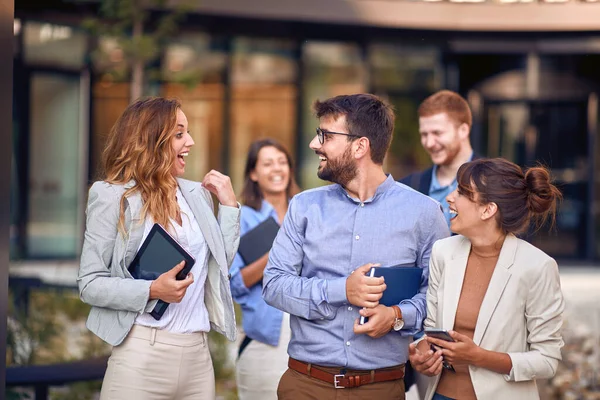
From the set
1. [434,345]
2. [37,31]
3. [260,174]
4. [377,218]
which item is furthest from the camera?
[37,31]

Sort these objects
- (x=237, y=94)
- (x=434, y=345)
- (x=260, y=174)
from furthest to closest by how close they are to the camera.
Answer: (x=237, y=94)
(x=260, y=174)
(x=434, y=345)

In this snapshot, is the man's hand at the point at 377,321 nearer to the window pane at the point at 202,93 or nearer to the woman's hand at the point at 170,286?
the woman's hand at the point at 170,286

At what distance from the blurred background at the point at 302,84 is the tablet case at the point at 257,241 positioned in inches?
343

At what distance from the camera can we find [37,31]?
14086 millimetres

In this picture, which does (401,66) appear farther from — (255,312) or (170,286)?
(170,286)

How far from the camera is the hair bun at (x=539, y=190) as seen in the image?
11.4 ft

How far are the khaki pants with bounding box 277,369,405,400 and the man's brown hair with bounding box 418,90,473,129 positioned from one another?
6.10 feet

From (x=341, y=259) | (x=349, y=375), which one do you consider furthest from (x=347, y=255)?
(x=349, y=375)

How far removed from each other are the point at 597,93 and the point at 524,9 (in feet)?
7.95

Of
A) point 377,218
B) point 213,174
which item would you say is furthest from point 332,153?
point 213,174

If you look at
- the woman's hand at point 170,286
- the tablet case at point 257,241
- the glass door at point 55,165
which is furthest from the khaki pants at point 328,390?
the glass door at point 55,165

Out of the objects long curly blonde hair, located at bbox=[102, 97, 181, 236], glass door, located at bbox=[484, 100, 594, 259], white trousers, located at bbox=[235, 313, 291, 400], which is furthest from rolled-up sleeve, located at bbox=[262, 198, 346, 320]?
glass door, located at bbox=[484, 100, 594, 259]

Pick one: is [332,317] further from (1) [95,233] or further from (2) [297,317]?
(1) [95,233]

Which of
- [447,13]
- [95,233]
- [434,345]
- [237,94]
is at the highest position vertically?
[447,13]
